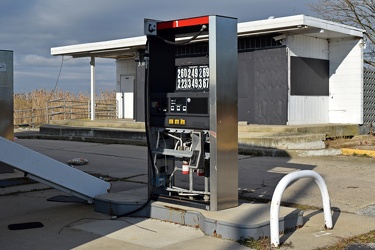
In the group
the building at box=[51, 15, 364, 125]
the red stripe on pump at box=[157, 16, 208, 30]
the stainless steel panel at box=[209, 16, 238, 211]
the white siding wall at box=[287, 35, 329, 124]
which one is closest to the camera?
the stainless steel panel at box=[209, 16, 238, 211]

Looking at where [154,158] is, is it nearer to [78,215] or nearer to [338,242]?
[78,215]

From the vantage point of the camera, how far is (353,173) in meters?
11.2

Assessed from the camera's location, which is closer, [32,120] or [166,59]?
[166,59]

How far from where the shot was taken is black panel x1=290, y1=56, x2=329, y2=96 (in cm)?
1797

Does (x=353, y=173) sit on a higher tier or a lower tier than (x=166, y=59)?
lower

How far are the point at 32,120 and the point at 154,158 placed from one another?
23.4 meters

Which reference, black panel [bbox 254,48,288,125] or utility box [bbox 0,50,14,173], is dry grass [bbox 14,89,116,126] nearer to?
black panel [bbox 254,48,288,125]

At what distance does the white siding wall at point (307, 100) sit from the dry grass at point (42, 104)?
609 inches

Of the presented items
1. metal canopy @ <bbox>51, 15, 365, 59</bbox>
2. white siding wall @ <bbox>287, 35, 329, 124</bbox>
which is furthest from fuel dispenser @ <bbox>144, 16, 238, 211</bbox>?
white siding wall @ <bbox>287, 35, 329, 124</bbox>

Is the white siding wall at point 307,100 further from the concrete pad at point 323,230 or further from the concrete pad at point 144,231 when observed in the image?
the concrete pad at point 144,231

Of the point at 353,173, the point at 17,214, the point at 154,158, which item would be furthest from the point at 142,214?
the point at 353,173

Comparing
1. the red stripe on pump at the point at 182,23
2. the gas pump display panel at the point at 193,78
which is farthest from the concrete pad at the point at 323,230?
the red stripe on pump at the point at 182,23

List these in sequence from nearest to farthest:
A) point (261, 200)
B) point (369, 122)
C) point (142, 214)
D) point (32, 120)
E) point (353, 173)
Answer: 1. point (142, 214)
2. point (261, 200)
3. point (353, 173)
4. point (369, 122)
5. point (32, 120)

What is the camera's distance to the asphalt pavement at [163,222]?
6055 mm
